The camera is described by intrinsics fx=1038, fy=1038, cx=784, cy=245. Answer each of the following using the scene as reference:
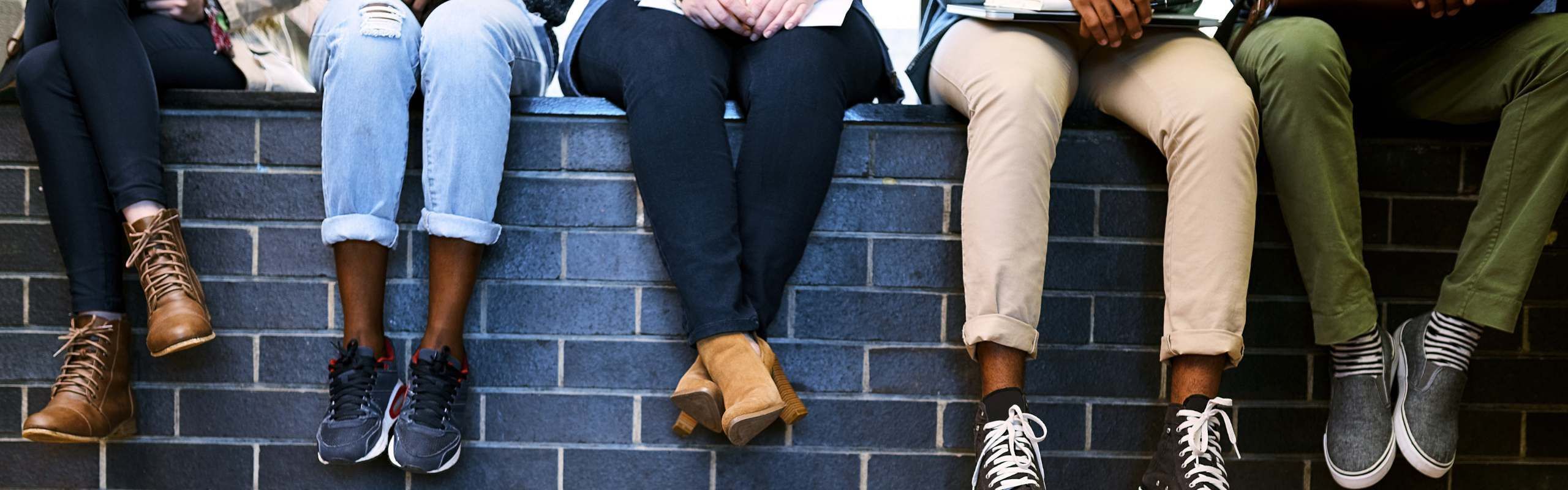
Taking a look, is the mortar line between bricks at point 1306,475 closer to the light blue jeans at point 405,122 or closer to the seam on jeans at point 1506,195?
the seam on jeans at point 1506,195

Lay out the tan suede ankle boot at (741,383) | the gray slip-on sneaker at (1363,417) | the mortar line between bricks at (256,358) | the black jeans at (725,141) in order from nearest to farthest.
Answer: the tan suede ankle boot at (741,383) < the black jeans at (725,141) < the gray slip-on sneaker at (1363,417) < the mortar line between bricks at (256,358)

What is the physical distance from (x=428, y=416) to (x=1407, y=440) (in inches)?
56.2

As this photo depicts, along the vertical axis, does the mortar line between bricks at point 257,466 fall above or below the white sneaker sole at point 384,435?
below

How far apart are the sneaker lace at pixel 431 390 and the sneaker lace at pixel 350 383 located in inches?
2.5

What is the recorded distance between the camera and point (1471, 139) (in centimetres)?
167

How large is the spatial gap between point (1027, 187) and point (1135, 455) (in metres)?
0.52

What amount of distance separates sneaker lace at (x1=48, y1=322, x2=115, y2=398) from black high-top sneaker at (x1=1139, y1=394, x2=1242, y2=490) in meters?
1.52

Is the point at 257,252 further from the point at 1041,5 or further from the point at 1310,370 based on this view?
the point at 1310,370

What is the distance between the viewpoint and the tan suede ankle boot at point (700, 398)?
4.64 ft

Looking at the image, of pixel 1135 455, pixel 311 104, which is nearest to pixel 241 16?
pixel 311 104

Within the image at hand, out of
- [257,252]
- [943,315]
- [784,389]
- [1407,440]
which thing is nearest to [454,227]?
[257,252]

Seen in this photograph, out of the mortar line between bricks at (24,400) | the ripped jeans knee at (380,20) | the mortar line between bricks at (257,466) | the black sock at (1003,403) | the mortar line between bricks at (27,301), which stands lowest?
the mortar line between bricks at (257,466)

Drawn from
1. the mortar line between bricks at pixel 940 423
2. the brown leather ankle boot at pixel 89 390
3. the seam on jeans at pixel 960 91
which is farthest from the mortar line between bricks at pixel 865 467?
the brown leather ankle boot at pixel 89 390

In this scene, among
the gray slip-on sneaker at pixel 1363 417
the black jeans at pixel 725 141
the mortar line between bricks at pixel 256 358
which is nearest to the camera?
the black jeans at pixel 725 141
